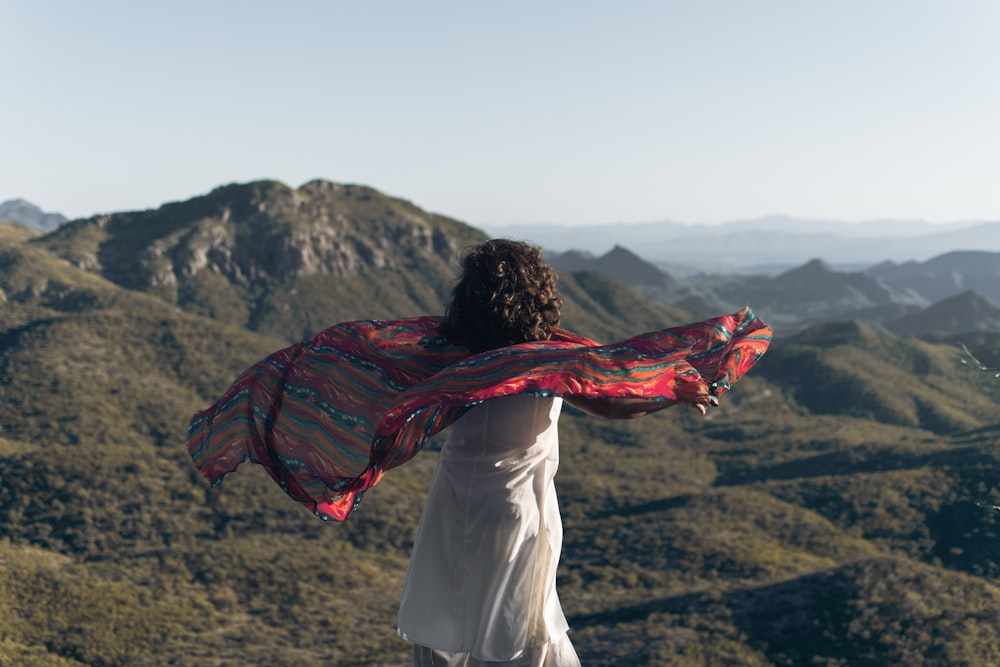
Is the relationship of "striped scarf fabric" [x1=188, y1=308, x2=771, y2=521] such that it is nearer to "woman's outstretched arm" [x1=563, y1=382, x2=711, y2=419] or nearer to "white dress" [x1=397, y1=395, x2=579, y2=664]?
"woman's outstretched arm" [x1=563, y1=382, x2=711, y2=419]

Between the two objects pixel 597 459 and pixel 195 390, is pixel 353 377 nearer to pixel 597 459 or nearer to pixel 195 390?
pixel 597 459

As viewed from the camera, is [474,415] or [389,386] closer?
[474,415]

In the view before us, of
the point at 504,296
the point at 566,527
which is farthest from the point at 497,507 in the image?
the point at 566,527

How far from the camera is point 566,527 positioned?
5066 centimetres

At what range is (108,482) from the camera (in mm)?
48375

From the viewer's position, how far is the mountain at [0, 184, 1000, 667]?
87.4 ft

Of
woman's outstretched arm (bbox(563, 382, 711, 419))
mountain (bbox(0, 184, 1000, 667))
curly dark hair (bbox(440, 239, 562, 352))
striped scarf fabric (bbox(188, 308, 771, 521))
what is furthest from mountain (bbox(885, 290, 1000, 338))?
curly dark hair (bbox(440, 239, 562, 352))

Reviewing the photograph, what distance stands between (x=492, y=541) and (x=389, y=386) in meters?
1.09

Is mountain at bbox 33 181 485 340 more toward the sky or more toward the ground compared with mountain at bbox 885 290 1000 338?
more toward the sky

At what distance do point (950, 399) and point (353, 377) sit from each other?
98.1 meters

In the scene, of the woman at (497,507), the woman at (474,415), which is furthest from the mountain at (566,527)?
the woman at (497,507)

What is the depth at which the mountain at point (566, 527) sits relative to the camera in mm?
26625

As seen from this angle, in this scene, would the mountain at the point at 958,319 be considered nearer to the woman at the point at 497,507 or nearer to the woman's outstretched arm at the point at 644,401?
the woman's outstretched arm at the point at 644,401

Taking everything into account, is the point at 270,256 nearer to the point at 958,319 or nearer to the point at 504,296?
the point at 504,296
